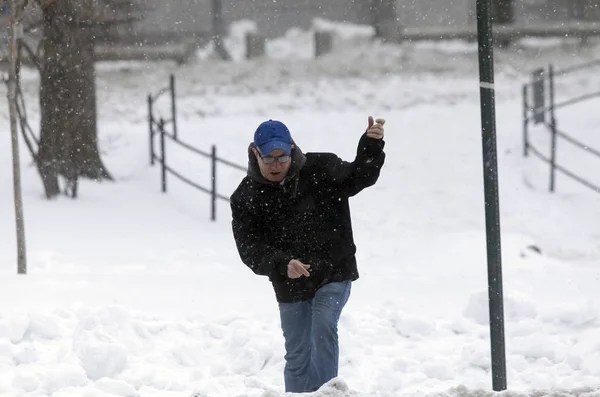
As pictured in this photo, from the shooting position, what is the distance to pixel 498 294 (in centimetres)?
496

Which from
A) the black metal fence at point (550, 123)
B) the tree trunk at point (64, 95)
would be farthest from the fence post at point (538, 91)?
the tree trunk at point (64, 95)

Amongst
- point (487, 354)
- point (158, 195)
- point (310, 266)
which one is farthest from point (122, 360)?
point (158, 195)

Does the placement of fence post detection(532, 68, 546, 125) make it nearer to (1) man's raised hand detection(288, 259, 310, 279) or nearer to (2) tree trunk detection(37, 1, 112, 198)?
(2) tree trunk detection(37, 1, 112, 198)

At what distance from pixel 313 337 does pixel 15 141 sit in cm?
482

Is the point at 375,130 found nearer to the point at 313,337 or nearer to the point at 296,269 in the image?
the point at 296,269

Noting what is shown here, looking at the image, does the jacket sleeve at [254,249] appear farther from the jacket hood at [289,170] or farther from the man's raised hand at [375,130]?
the man's raised hand at [375,130]

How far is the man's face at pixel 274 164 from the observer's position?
505 cm

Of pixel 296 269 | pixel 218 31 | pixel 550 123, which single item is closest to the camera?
pixel 296 269

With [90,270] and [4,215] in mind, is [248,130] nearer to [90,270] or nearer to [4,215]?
[4,215]

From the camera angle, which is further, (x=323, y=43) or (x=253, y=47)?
(x=253, y=47)

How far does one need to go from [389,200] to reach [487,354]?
766 centimetres

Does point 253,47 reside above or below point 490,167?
above

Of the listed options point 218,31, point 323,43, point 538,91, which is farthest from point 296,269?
point 218,31

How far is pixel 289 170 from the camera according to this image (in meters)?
5.10
